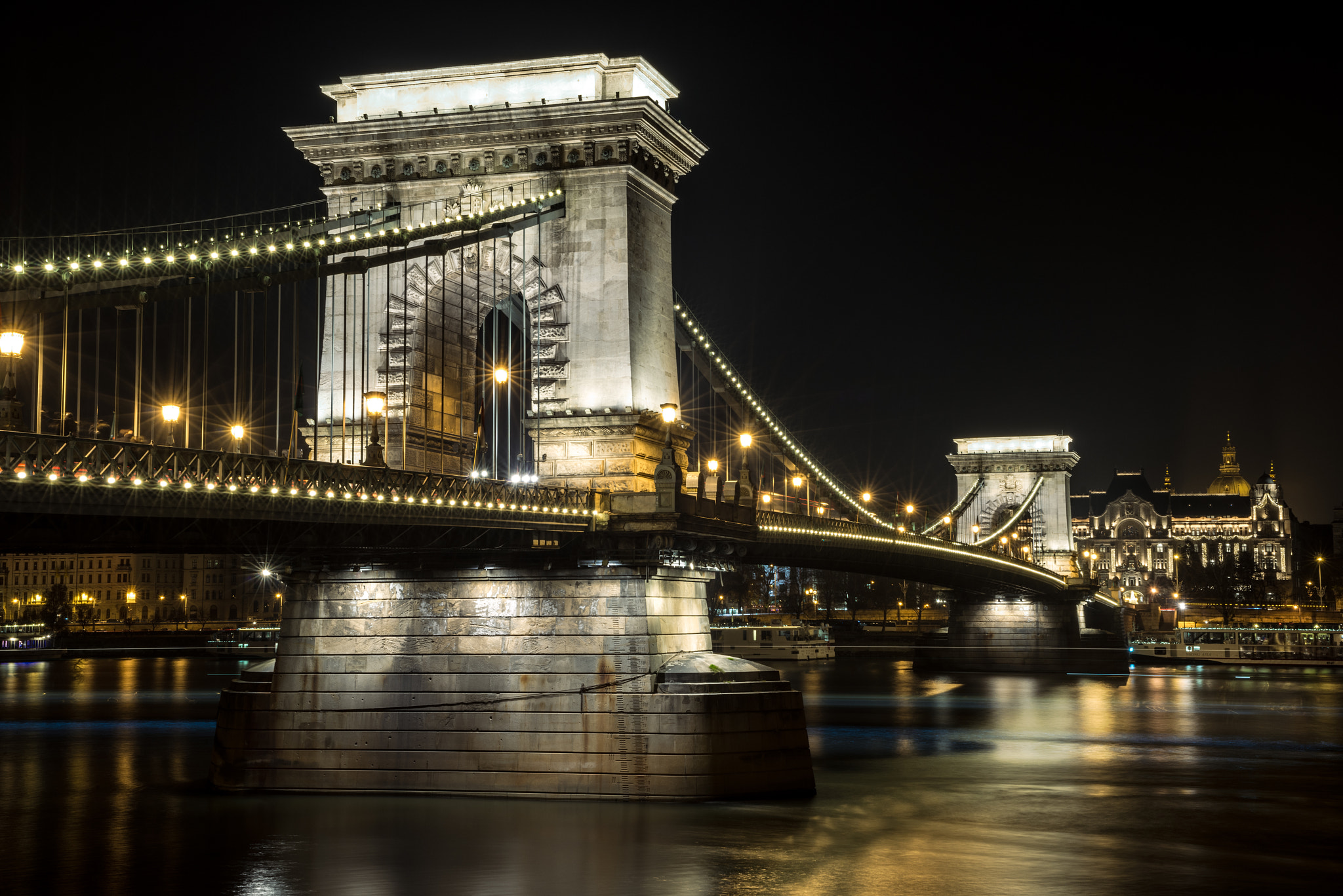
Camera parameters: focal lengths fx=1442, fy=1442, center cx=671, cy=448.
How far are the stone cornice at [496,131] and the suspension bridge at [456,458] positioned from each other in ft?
0.23

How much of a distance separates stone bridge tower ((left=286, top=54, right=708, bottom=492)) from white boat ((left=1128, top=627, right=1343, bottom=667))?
74983 mm

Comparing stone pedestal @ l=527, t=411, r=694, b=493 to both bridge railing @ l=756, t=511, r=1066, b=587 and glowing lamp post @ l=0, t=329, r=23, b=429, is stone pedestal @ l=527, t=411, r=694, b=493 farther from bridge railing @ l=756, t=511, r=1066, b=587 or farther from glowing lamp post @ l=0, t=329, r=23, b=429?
glowing lamp post @ l=0, t=329, r=23, b=429

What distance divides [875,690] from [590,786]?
1878 inches

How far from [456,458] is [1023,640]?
57.4 meters

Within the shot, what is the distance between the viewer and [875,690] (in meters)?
74.3

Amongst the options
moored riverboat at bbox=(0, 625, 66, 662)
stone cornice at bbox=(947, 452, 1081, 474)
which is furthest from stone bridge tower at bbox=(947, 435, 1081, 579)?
moored riverboat at bbox=(0, 625, 66, 662)

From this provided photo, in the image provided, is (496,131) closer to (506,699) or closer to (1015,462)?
(506,699)

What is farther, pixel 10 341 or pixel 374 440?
pixel 374 440

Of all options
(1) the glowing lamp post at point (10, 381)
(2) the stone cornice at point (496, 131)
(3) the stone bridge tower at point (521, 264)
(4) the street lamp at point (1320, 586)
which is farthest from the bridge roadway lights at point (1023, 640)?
(4) the street lamp at point (1320, 586)

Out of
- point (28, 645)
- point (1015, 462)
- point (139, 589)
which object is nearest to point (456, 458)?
point (1015, 462)

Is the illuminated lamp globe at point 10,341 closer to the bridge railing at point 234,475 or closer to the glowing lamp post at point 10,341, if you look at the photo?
the glowing lamp post at point 10,341

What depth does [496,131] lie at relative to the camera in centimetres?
3553

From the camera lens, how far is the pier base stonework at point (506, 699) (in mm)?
28688

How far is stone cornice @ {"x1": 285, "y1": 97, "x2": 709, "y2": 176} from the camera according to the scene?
34.9 meters
